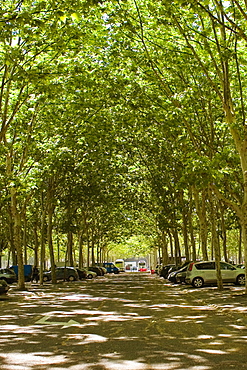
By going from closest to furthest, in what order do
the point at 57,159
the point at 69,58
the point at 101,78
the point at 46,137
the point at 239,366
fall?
the point at 239,366
the point at 69,58
the point at 101,78
the point at 57,159
the point at 46,137

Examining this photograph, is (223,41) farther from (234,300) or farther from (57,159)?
(57,159)

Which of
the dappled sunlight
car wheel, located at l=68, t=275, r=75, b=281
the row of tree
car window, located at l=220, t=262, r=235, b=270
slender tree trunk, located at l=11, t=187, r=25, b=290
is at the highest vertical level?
the row of tree

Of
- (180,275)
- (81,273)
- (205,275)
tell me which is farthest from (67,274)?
(205,275)

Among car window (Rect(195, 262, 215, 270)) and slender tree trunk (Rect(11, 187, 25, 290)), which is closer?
slender tree trunk (Rect(11, 187, 25, 290))

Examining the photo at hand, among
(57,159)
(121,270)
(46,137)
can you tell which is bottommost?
(121,270)

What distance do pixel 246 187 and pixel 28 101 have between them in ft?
36.9

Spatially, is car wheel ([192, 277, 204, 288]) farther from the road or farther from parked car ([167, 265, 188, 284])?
the road

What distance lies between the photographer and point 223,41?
16125 mm

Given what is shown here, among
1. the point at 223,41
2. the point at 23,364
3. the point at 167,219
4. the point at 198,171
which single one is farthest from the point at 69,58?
the point at 167,219

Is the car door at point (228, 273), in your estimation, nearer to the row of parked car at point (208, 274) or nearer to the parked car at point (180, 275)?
the row of parked car at point (208, 274)

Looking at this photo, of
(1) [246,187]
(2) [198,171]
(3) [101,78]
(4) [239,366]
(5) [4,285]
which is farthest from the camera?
(5) [4,285]

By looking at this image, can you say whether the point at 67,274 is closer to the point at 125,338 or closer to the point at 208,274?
the point at 208,274

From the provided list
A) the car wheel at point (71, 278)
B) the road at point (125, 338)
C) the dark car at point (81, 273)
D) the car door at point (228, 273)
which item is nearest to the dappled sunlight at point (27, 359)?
the road at point (125, 338)

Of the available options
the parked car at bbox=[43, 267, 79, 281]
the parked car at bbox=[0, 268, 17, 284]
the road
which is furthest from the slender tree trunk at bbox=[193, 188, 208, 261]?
the parked car at bbox=[0, 268, 17, 284]
